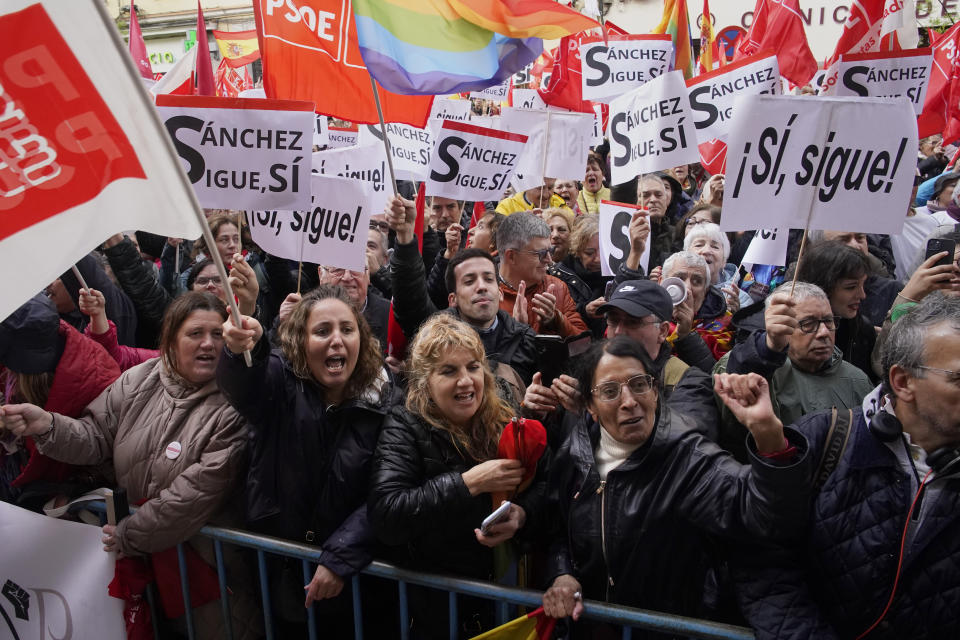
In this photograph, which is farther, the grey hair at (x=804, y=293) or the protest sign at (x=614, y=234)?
the protest sign at (x=614, y=234)

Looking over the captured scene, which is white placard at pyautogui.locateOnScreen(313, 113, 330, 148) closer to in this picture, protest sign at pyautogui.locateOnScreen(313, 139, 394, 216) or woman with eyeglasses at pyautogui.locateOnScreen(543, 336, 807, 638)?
protest sign at pyautogui.locateOnScreen(313, 139, 394, 216)

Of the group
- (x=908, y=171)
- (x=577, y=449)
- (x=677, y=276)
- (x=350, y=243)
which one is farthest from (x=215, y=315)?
(x=908, y=171)

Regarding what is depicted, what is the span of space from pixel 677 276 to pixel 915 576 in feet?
7.88

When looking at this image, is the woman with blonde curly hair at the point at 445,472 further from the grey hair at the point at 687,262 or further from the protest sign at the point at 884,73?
the protest sign at the point at 884,73

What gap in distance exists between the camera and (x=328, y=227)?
13.3ft

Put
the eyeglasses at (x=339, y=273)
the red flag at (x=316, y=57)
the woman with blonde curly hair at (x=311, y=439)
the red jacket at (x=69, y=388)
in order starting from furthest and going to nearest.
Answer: the eyeglasses at (x=339, y=273), the red flag at (x=316, y=57), the red jacket at (x=69, y=388), the woman with blonde curly hair at (x=311, y=439)

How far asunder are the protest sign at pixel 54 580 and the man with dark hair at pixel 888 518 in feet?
8.28

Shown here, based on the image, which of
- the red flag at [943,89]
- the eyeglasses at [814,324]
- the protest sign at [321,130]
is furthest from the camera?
the red flag at [943,89]

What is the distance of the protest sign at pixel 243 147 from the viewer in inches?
134

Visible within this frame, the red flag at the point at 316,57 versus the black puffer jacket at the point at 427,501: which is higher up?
the red flag at the point at 316,57

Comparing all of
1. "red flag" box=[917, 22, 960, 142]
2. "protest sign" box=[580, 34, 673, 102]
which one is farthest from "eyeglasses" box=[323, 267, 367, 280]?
"red flag" box=[917, 22, 960, 142]

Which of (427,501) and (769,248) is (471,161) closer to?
(769,248)

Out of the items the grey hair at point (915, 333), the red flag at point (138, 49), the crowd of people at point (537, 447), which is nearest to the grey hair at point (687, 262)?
the crowd of people at point (537, 447)

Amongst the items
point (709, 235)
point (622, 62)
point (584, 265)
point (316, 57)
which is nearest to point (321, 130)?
point (316, 57)
